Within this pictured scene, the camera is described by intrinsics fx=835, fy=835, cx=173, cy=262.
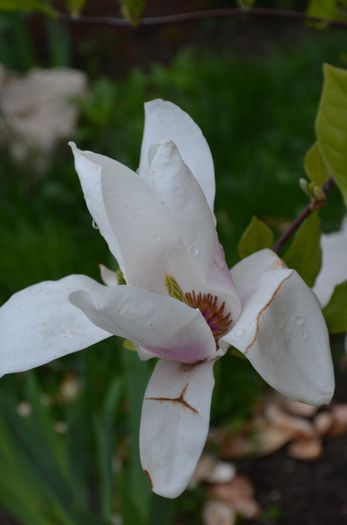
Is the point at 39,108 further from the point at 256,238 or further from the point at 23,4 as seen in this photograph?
the point at 256,238

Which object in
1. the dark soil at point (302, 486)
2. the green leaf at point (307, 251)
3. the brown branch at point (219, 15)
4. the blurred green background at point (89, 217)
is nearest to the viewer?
the green leaf at point (307, 251)

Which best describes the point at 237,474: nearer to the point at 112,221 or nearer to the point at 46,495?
the point at 46,495

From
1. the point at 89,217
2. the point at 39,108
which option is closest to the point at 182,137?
the point at 89,217

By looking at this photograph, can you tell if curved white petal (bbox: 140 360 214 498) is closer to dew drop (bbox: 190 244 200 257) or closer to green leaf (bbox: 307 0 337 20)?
dew drop (bbox: 190 244 200 257)

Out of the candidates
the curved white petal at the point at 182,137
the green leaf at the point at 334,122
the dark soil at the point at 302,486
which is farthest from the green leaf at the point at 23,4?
the dark soil at the point at 302,486

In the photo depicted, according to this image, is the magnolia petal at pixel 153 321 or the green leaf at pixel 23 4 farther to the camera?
the green leaf at pixel 23 4

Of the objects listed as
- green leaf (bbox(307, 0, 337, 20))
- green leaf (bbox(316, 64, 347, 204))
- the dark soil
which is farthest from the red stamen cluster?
the dark soil

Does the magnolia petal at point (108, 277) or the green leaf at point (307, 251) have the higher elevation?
the green leaf at point (307, 251)

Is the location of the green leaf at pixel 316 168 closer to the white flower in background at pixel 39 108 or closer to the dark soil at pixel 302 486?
the dark soil at pixel 302 486
